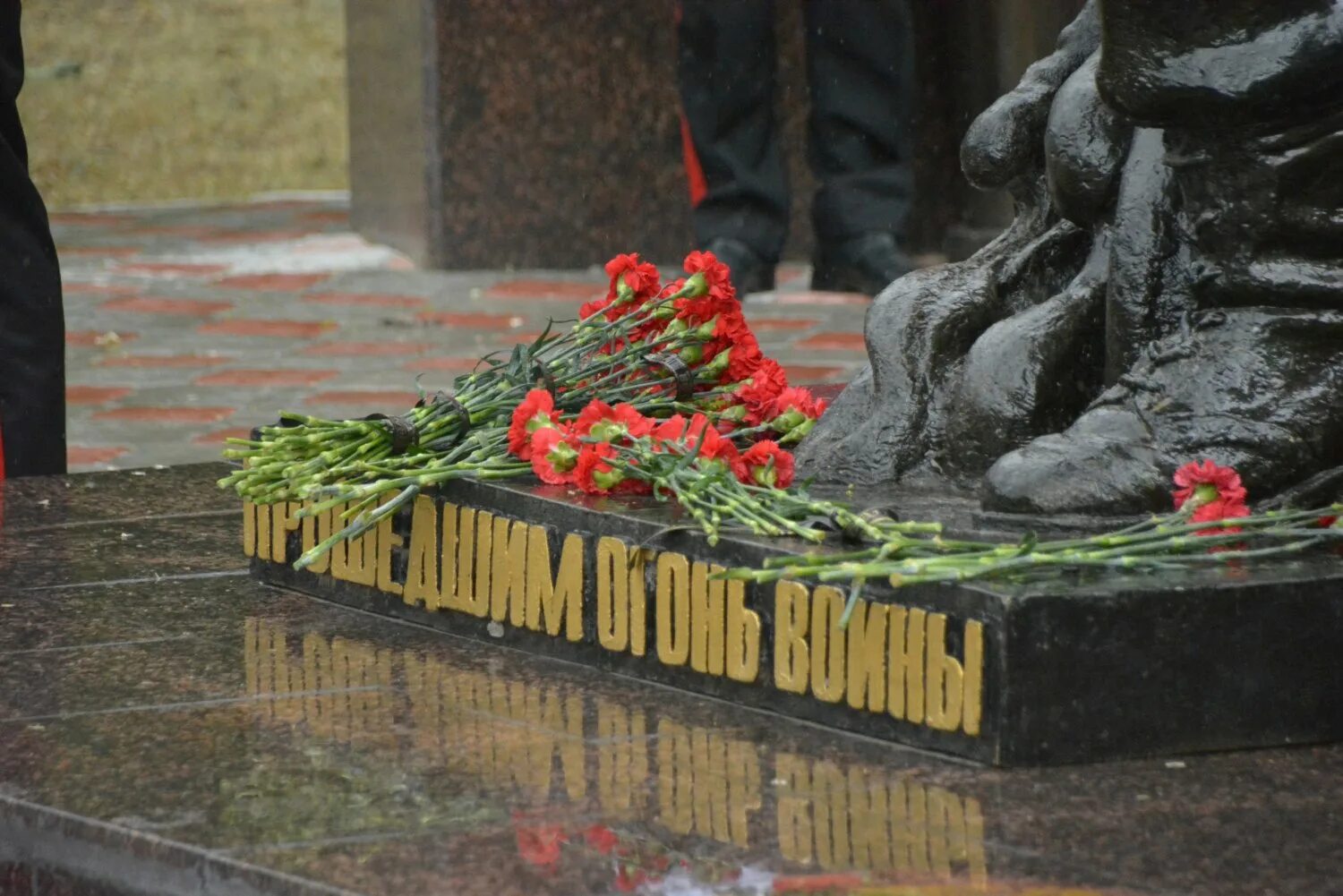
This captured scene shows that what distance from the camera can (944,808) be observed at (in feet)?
7.72

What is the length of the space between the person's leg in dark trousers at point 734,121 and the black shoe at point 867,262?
0.66ft

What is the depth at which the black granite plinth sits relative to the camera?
7.95 feet

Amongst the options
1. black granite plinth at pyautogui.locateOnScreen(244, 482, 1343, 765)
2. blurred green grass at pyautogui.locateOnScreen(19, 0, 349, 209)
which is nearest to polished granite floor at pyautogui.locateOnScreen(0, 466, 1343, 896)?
black granite plinth at pyautogui.locateOnScreen(244, 482, 1343, 765)

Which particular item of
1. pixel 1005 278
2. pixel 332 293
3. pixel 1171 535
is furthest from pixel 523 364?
pixel 332 293

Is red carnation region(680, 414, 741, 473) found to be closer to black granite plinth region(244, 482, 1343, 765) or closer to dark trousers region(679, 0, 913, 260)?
black granite plinth region(244, 482, 1343, 765)

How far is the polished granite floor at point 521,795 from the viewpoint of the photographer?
2.19 meters

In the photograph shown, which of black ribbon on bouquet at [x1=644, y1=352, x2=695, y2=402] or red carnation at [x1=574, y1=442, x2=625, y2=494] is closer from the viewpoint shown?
red carnation at [x1=574, y1=442, x2=625, y2=494]

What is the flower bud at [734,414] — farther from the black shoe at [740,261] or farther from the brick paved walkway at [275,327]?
the black shoe at [740,261]

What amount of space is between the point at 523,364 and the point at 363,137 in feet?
20.6

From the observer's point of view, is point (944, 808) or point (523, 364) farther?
point (523, 364)

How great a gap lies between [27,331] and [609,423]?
6.66 feet

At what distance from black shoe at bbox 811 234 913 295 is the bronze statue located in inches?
165

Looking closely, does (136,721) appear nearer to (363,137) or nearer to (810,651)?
(810,651)

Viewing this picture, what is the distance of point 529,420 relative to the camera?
307cm
